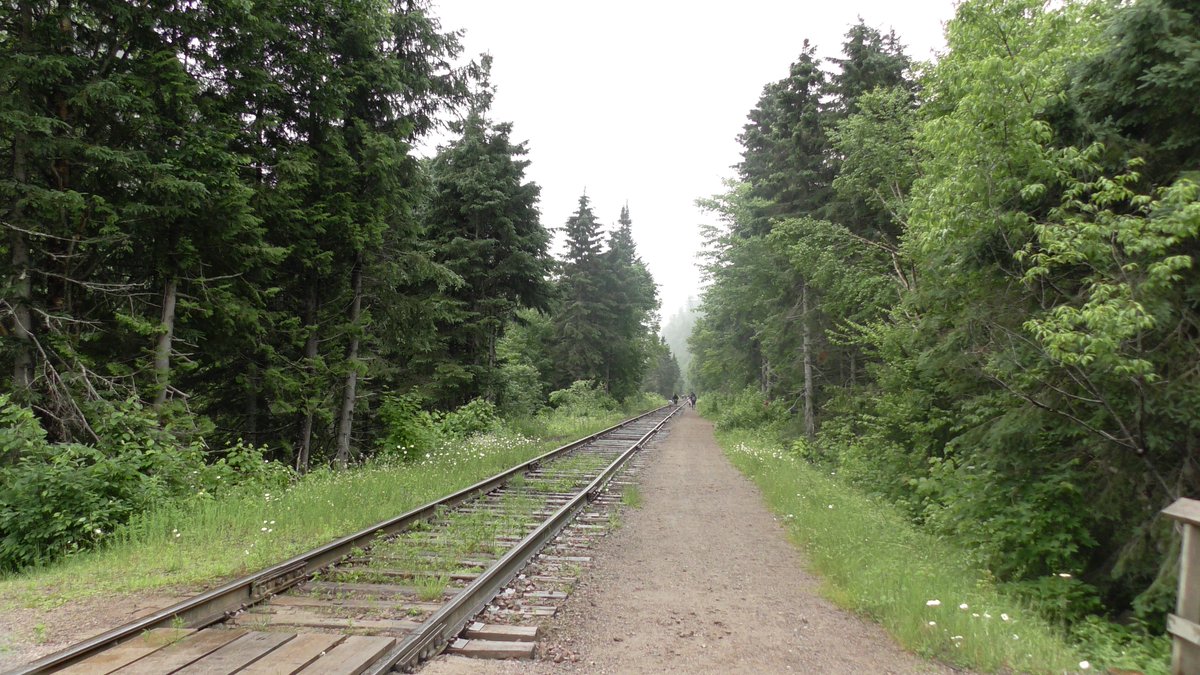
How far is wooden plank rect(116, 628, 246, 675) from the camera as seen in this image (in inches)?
138

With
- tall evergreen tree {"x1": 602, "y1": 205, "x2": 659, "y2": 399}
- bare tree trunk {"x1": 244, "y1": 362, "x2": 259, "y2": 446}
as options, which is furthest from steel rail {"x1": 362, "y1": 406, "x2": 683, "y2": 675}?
tall evergreen tree {"x1": 602, "y1": 205, "x2": 659, "y2": 399}

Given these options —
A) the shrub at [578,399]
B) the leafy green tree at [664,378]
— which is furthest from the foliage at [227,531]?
the leafy green tree at [664,378]

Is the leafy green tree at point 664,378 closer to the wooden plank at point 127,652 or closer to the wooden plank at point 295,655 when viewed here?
the wooden plank at point 295,655

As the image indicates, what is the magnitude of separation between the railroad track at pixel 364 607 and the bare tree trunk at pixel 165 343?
4.23 m

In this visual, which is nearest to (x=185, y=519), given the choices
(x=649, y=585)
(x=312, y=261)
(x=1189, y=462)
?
(x=649, y=585)

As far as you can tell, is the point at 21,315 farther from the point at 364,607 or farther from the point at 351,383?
the point at 364,607

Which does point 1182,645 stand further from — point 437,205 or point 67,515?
point 437,205

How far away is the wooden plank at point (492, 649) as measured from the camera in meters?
4.05

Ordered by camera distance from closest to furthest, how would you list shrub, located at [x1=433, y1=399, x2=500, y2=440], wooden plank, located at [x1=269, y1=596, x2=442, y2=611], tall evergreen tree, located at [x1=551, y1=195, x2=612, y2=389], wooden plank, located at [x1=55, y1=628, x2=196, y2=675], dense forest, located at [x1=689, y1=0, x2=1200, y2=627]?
1. wooden plank, located at [x1=55, y1=628, x2=196, y2=675]
2. wooden plank, located at [x1=269, y1=596, x2=442, y2=611]
3. dense forest, located at [x1=689, y1=0, x2=1200, y2=627]
4. shrub, located at [x1=433, y1=399, x2=500, y2=440]
5. tall evergreen tree, located at [x1=551, y1=195, x2=612, y2=389]

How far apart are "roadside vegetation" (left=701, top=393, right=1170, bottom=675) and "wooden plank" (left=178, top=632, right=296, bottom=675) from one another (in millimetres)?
4452

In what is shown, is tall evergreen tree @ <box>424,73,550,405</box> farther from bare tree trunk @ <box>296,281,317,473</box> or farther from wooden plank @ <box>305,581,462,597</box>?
wooden plank @ <box>305,581,462,597</box>

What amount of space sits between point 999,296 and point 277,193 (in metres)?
10.8

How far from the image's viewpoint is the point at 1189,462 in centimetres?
512

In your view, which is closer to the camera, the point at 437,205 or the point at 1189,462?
the point at 1189,462
